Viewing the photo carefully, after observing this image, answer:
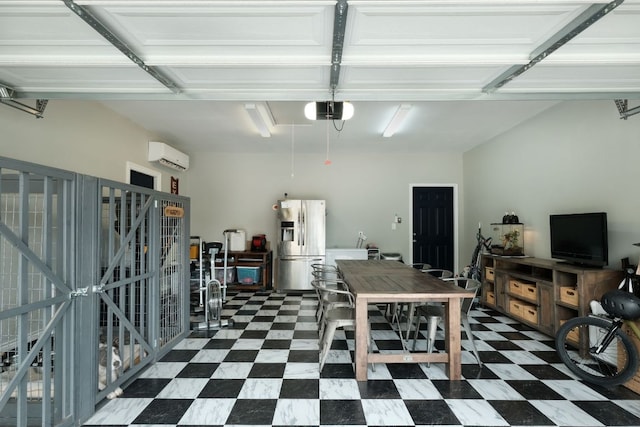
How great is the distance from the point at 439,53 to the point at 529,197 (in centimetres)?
372

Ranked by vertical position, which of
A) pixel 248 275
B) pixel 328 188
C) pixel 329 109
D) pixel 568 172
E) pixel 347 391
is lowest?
pixel 347 391

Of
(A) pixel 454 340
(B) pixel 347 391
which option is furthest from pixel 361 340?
(A) pixel 454 340

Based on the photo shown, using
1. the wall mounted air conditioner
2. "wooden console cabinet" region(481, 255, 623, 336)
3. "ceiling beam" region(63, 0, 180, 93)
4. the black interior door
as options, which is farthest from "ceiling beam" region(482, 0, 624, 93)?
the wall mounted air conditioner

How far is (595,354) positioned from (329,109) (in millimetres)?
3627

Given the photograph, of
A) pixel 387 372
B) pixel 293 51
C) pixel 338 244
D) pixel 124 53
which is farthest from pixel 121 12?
pixel 338 244

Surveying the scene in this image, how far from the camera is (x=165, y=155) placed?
570 centimetres

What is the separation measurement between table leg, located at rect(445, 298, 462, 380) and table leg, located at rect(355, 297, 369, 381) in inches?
28.9

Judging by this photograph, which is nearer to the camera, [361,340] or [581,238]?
[361,340]

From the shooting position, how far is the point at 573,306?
134 inches

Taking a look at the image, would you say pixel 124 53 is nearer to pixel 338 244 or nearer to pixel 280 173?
pixel 280 173

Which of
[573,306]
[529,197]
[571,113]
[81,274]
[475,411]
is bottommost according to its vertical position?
[475,411]

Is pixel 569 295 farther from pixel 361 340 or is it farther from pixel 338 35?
pixel 338 35

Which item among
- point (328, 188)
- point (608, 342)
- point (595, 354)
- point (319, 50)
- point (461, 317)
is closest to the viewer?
point (319, 50)

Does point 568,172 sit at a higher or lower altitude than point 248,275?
higher
